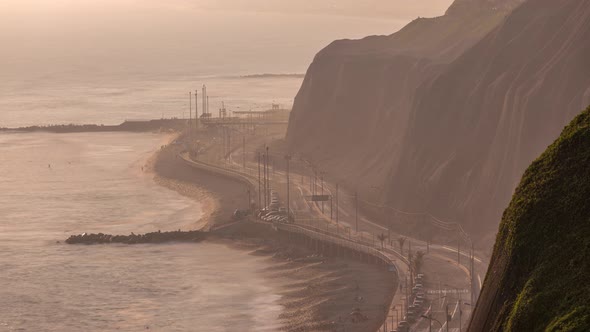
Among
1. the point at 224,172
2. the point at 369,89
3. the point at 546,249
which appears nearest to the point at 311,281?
the point at 224,172

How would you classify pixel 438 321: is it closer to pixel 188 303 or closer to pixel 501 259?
pixel 188 303

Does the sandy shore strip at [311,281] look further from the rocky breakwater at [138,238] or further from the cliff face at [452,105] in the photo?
the cliff face at [452,105]

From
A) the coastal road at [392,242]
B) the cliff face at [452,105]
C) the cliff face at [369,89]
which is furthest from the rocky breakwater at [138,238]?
the cliff face at [369,89]

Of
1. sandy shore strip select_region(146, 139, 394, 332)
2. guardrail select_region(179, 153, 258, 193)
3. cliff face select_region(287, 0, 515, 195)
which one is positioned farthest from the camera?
cliff face select_region(287, 0, 515, 195)

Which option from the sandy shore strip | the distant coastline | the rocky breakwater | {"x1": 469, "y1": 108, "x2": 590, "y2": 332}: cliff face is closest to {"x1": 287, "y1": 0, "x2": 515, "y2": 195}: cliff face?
the sandy shore strip

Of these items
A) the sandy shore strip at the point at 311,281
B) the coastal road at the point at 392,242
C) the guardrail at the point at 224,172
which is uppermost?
the guardrail at the point at 224,172

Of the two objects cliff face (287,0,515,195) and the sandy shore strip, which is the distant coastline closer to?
cliff face (287,0,515,195)
